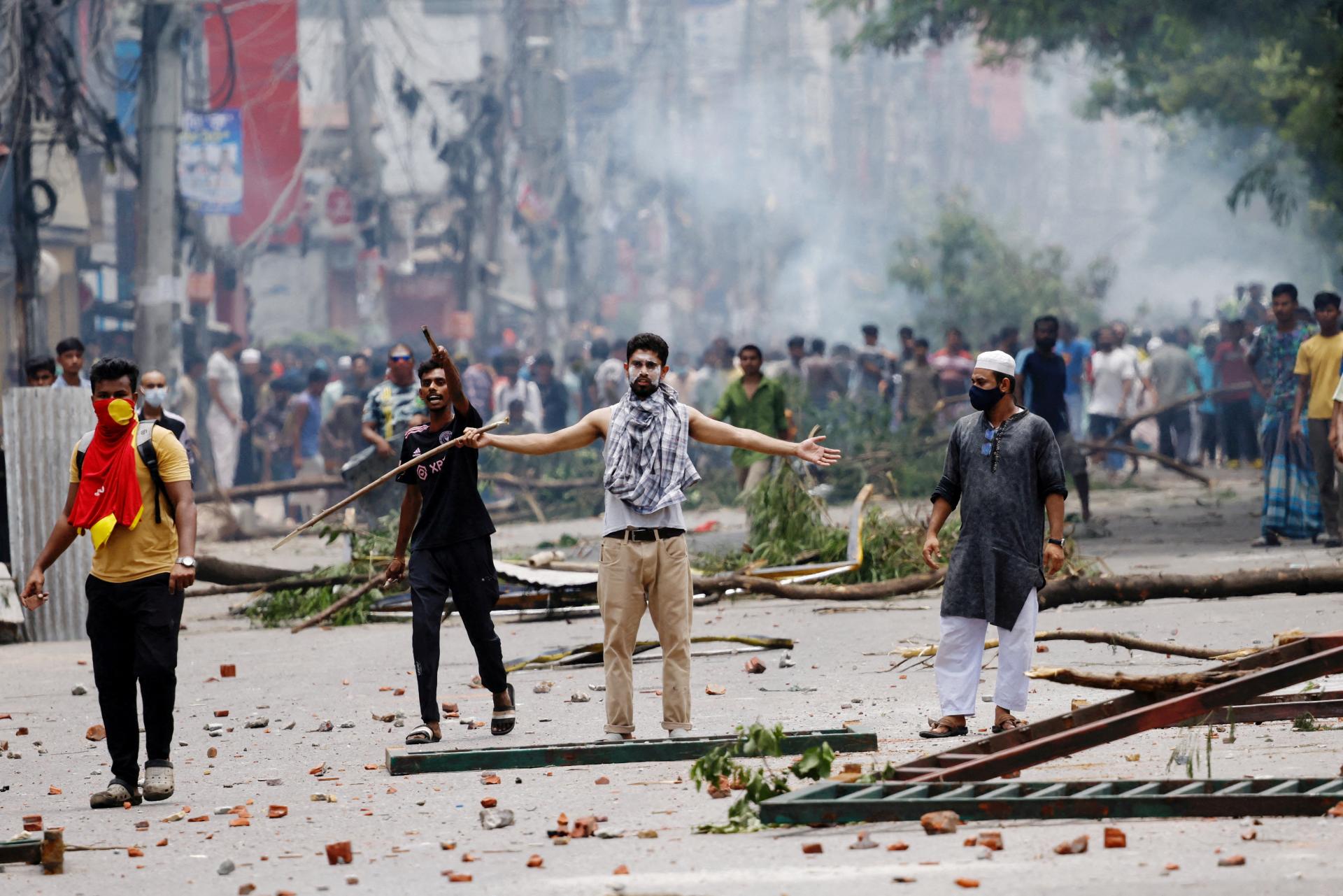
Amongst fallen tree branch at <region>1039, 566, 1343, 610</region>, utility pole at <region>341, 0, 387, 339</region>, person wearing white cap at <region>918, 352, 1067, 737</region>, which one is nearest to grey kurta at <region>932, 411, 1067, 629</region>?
person wearing white cap at <region>918, 352, 1067, 737</region>

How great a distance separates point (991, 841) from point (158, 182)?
16.6 meters

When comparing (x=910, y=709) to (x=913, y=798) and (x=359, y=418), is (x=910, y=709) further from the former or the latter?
(x=359, y=418)

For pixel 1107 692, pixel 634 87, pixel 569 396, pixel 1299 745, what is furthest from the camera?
pixel 634 87

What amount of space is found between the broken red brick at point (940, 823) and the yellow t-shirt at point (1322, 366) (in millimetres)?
8242

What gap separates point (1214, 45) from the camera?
21328 millimetres

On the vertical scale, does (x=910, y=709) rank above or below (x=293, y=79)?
below

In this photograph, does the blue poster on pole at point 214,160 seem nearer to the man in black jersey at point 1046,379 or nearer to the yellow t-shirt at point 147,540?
the man in black jersey at point 1046,379

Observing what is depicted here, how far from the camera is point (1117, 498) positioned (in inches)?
787

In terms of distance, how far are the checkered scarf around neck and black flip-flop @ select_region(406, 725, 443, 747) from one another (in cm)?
126

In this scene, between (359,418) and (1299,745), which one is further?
(359,418)

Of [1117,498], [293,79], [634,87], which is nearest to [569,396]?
[1117,498]

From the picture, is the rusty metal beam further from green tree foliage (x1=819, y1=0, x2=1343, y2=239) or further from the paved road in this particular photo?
green tree foliage (x1=819, y1=0, x2=1343, y2=239)

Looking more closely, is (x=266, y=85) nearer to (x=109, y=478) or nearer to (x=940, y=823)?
(x=109, y=478)

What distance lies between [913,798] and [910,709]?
2.55 meters
